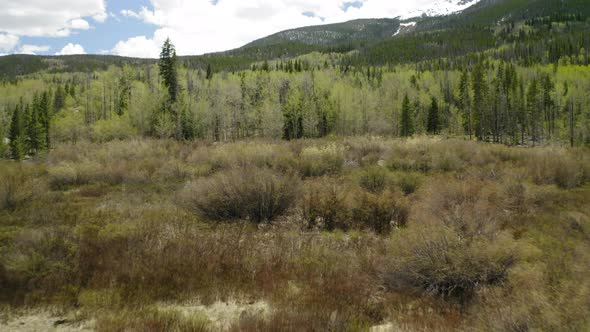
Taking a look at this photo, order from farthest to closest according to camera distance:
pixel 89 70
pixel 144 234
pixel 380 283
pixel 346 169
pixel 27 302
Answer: pixel 89 70 < pixel 346 169 < pixel 144 234 < pixel 380 283 < pixel 27 302

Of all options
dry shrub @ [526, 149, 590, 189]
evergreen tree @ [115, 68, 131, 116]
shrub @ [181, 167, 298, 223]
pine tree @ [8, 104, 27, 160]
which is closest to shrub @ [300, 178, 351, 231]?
shrub @ [181, 167, 298, 223]

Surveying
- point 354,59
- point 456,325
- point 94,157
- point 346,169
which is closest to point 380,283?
point 456,325

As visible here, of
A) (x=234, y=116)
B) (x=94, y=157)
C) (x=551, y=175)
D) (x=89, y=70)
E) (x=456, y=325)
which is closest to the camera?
(x=456, y=325)

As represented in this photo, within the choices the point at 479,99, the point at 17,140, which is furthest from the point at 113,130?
the point at 479,99

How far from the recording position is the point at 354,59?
469 ft

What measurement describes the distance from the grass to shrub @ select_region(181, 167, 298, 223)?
0.03 m

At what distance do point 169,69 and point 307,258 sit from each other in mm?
46923

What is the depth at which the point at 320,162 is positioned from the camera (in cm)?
1864

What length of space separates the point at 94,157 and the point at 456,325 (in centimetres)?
2355

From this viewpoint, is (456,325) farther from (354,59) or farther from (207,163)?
(354,59)

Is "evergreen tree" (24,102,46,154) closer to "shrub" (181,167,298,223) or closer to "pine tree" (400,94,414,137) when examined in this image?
"shrub" (181,167,298,223)

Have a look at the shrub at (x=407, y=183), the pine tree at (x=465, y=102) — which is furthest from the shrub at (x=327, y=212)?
the pine tree at (x=465, y=102)

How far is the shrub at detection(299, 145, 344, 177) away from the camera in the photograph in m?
18.2

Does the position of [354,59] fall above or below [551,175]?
above
